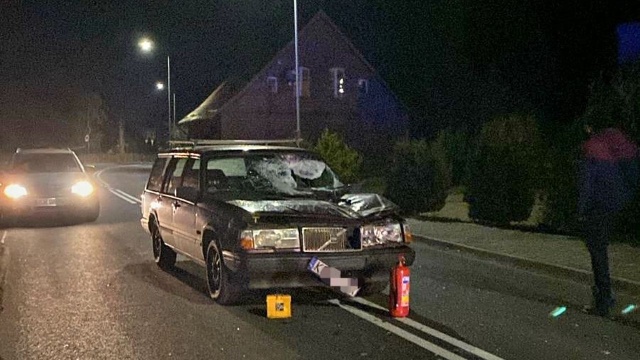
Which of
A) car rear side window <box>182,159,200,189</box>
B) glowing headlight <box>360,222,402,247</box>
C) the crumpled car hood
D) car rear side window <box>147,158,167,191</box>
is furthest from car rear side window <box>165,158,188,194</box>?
glowing headlight <box>360,222,402,247</box>

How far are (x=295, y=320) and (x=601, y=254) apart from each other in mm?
3100

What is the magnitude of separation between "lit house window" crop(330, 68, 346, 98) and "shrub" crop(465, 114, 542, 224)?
3161 cm

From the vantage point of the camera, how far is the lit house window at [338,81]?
158 ft

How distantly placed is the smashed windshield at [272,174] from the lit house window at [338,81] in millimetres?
37509

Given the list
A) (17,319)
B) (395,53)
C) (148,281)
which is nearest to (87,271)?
(148,281)

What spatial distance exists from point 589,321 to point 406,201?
11017mm

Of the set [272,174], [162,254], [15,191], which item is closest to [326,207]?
[272,174]

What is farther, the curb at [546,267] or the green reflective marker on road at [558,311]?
the curb at [546,267]

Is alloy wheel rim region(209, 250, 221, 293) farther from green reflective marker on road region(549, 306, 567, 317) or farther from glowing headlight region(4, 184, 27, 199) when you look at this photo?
glowing headlight region(4, 184, 27, 199)

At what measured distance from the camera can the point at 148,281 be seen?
10602 mm

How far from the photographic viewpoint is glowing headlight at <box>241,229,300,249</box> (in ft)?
27.9

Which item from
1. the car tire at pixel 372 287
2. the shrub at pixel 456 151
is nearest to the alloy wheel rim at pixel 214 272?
the car tire at pixel 372 287

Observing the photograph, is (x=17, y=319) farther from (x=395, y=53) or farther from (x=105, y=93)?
(x=105, y=93)

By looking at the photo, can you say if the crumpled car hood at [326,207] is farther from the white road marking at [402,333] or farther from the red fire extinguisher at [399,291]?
the white road marking at [402,333]
